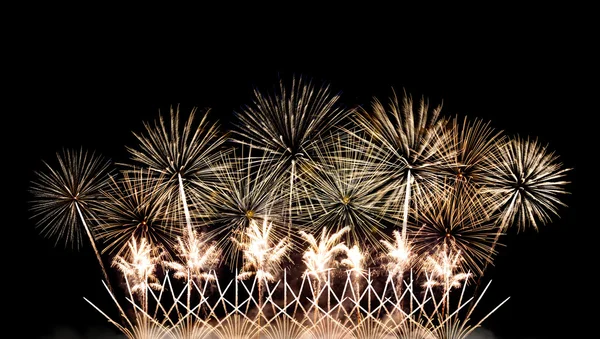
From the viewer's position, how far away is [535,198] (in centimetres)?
1669

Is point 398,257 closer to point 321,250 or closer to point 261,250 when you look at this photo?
point 321,250

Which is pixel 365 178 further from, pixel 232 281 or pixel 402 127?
pixel 232 281

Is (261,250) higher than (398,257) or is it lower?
lower

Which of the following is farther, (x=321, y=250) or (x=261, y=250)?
(x=261, y=250)

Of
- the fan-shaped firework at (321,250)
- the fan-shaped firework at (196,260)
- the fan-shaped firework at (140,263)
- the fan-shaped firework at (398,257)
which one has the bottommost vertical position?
the fan-shaped firework at (140,263)

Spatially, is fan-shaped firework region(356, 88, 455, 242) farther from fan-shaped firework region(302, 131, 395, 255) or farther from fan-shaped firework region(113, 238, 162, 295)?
fan-shaped firework region(113, 238, 162, 295)

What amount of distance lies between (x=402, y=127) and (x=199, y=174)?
6466mm

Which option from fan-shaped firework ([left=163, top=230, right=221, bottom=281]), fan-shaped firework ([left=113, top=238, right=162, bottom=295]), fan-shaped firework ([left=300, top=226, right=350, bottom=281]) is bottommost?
fan-shaped firework ([left=113, top=238, right=162, bottom=295])

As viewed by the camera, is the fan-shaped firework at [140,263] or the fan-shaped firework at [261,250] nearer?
the fan-shaped firework at [261,250]

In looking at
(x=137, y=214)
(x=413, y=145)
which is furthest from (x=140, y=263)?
(x=413, y=145)

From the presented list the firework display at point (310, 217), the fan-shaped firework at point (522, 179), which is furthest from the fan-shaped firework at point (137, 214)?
the fan-shaped firework at point (522, 179)

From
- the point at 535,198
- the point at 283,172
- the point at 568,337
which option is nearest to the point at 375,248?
the point at 283,172

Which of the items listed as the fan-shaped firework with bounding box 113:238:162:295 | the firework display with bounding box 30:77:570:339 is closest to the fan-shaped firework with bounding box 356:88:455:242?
the firework display with bounding box 30:77:570:339

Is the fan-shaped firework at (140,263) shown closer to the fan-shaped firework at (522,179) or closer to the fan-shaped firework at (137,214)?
the fan-shaped firework at (137,214)
